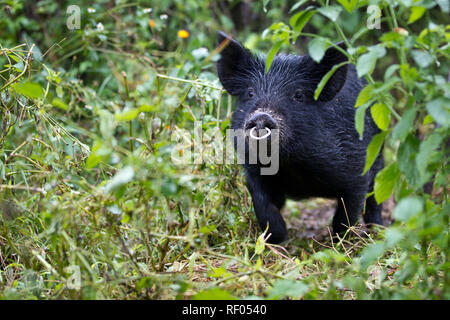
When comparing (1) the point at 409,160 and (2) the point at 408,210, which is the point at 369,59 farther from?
(2) the point at 408,210

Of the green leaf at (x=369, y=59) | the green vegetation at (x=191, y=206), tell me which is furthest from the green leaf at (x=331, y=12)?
the green leaf at (x=369, y=59)

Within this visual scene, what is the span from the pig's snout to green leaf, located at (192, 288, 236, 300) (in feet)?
4.37

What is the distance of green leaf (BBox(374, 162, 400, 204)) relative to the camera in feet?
7.95

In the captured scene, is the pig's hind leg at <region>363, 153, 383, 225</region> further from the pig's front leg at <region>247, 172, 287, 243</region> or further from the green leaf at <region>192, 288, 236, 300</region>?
the green leaf at <region>192, 288, 236, 300</region>

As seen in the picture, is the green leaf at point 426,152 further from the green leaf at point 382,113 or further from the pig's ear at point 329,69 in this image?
the pig's ear at point 329,69

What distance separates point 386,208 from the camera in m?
5.48

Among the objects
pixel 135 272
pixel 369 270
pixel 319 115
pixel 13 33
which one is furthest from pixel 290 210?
pixel 13 33

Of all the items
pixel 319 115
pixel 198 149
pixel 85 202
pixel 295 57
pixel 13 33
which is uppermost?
pixel 13 33

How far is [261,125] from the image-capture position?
3396mm

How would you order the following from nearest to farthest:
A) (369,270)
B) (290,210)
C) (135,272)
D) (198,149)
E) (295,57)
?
(135,272)
(369,270)
(198,149)
(295,57)
(290,210)

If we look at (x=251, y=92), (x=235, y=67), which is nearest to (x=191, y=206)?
(x=251, y=92)

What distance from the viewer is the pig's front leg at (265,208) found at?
3.78 meters
